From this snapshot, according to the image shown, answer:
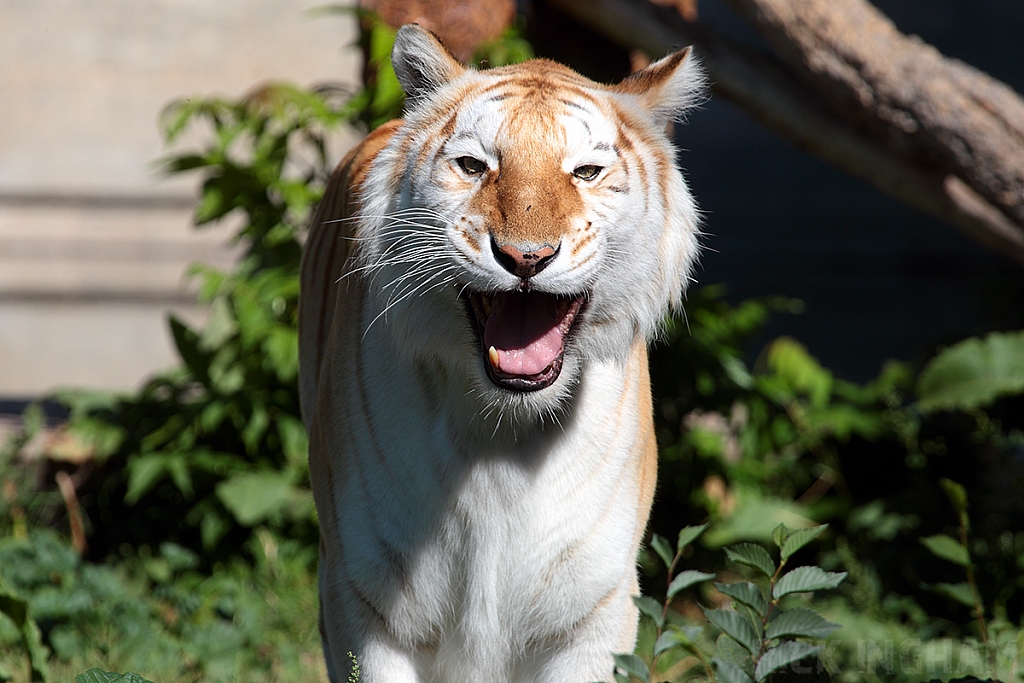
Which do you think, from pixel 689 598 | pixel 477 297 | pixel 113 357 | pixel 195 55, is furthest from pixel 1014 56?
pixel 113 357

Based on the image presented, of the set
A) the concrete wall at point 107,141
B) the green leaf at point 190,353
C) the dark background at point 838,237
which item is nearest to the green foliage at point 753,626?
the green leaf at point 190,353

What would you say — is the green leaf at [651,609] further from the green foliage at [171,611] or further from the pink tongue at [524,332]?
the green foliage at [171,611]

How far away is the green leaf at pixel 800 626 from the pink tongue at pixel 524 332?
0.63 meters

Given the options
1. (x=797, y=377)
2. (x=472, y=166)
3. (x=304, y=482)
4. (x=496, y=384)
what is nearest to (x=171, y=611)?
(x=304, y=482)

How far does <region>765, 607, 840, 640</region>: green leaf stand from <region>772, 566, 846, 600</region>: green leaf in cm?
4

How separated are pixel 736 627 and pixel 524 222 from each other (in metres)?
0.81

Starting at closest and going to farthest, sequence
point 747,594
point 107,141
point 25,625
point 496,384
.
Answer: point 747,594 → point 496,384 → point 25,625 → point 107,141

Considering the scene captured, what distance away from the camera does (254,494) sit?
13.3 ft

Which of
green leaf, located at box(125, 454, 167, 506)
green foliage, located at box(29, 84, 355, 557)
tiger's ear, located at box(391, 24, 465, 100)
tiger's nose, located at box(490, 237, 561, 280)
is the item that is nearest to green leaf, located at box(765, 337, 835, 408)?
green foliage, located at box(29, 84, 355, 557)

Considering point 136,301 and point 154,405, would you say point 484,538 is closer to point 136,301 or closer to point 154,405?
point 154,405

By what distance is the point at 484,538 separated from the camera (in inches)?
87.6

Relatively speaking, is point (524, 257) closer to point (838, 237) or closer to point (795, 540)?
point (795, 540)

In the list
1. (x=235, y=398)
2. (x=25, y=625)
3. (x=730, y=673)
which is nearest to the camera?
(x=730, y=673)

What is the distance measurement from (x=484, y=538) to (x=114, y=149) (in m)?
5.74
